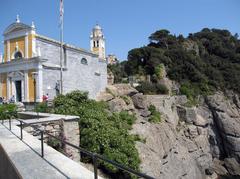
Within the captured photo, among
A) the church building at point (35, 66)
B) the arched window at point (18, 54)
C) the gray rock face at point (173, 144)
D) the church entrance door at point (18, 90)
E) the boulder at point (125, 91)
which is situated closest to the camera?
the gray rock face at point (173, 144)

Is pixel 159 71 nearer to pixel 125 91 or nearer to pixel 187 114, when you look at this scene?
pixel 187 114

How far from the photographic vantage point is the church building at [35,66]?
76.8ft

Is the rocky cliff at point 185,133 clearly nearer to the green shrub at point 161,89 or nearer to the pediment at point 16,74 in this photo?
the green shrub at point 161,89

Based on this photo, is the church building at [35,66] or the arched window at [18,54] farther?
the arched window at [18,54]

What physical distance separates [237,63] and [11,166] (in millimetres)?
50939

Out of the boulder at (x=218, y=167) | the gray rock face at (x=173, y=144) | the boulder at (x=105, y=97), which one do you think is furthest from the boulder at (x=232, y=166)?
the boulder at (x=105, y=97)

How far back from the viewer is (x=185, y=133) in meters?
29.7

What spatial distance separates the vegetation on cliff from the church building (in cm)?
1410

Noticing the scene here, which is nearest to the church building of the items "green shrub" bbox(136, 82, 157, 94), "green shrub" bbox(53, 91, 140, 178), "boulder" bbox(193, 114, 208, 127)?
"green shrub" bbox(136, 82, 157, 94)

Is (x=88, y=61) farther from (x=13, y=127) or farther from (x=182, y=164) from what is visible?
(x=13, y=127)

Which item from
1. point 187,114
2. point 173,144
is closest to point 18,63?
point 173,144

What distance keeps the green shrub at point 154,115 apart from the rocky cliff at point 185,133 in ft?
1.34

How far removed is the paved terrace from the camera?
454cm

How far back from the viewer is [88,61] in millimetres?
29234
